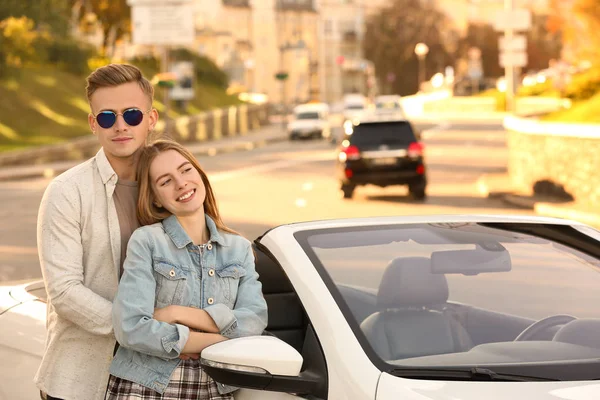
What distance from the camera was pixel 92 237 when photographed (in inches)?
163

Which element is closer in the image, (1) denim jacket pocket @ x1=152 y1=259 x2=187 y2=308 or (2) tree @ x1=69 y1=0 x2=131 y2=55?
(1) denim jacket pocket @ x1=152 y1=259 x2=187 y2=308

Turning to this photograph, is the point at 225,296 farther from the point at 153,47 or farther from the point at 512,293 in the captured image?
the point at 153,47

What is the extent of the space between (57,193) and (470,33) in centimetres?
14814

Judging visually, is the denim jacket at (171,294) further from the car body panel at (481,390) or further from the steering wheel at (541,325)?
the steering wheel at (541,325)

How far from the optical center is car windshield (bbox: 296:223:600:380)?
13.2 ft

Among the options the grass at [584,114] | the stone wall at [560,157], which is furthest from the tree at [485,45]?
the stone wall at [560,157]

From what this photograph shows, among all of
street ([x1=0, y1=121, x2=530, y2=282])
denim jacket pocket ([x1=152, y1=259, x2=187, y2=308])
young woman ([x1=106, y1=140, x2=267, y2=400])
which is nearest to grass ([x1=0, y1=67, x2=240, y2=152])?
street ([x1=0, y1=121, x2=530, y2=282])

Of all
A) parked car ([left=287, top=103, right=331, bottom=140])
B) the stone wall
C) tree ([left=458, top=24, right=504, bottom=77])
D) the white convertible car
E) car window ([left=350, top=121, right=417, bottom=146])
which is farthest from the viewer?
tree ([left=458, top=24, right=504, bottom=77])

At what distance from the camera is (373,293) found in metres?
4.69

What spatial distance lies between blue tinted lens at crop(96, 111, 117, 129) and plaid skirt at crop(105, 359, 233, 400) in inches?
32.9

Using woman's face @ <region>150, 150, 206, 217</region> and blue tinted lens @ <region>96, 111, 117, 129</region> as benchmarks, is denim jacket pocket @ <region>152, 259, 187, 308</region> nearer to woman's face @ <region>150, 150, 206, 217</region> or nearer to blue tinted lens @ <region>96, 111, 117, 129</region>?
woman's face @ <region>150, 150, 206, 217</region>

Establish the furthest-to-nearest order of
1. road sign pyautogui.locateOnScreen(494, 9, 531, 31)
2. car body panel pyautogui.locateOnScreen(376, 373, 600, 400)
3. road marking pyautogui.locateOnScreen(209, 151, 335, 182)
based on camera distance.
Result: road sign pyautogui.locateOnScreen(494, 9, 531, 31)
road marking pyautogui.locateOnScreen(209, 151, 335, 182)
car body panel pyautogui.locateOnScreen(376, 373, 600, 400)

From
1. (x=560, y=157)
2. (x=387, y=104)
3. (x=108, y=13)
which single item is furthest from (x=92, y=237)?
(x=387, y=104)

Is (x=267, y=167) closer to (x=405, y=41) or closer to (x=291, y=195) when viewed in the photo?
(x=291, y=195)
